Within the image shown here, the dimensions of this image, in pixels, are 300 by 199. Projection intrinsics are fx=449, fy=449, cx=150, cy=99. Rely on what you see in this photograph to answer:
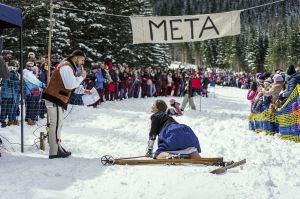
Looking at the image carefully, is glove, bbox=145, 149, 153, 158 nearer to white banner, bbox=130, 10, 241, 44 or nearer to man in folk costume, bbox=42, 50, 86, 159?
man in folk costume, bbox=42, 50, 86, 159

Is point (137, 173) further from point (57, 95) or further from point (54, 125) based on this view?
point (57, 95)

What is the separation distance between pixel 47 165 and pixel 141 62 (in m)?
34.0

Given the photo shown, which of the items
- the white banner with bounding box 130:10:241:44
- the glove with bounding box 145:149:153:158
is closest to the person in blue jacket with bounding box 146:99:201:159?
the glove with bounding box 145:149:153:158

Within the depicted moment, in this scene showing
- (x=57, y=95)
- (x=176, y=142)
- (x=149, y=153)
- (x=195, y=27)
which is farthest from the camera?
(x=195, y=27)

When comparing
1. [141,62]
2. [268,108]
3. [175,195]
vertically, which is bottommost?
[175,195]

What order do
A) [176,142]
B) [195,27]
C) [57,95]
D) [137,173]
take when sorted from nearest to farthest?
[137,173] → [176,142] → [57,95] → [195,27]

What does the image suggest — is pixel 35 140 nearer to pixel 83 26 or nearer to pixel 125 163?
pixel 125 163

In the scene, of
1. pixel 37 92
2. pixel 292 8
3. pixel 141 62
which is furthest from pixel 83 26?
pixel 292 8

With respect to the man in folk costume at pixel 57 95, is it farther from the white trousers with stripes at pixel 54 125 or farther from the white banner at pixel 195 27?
the white banner at pixel 195 27

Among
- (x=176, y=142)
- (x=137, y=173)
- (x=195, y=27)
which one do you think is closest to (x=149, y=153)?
(x=176, y=142)

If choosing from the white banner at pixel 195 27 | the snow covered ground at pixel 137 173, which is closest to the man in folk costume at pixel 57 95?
the snow covered ground at pixel 137 173

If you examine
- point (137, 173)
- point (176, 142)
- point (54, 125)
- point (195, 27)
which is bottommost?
point (137, 173)

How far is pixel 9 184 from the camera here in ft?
18.5

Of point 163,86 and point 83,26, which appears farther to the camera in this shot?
point 83,26
